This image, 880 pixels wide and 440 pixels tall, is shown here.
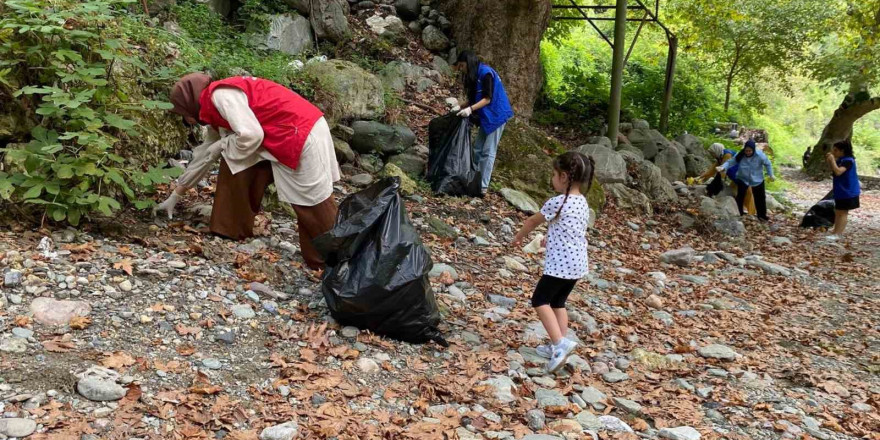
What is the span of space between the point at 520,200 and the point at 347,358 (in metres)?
4.45

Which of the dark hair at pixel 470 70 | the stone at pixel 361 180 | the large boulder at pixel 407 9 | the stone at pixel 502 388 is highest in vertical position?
the large boulder at pixel 407 9

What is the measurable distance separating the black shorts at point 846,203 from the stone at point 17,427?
32.1 ft

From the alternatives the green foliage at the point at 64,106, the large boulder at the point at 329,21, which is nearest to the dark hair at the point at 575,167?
the green foliage at the point at 64,106

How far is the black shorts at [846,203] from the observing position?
8.80 m

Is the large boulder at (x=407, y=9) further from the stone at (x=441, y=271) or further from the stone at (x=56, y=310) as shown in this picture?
the stone at (x=56, y=310)

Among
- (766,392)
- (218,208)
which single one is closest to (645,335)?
(766,392)

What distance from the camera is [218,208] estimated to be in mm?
4258

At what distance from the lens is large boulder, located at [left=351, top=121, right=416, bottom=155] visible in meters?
6.93

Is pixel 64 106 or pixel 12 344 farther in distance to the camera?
pixel 64 106

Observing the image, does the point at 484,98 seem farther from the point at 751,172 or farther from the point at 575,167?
the point at 751,172

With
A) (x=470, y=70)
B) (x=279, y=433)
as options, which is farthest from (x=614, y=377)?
(x=470, y=70)

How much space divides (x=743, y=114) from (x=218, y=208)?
2205 cm

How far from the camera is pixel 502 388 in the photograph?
333cm

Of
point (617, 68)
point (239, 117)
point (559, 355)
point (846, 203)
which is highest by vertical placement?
point (617, 68)
